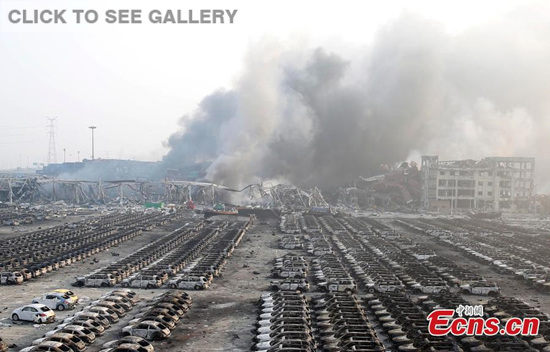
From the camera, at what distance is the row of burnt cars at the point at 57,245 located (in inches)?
1492

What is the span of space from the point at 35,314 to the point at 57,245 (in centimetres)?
2811

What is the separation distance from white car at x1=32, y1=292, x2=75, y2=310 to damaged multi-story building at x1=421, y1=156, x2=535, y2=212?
296 feet

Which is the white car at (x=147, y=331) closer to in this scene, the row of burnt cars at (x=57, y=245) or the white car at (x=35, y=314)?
the white car at (x=35, y=314)

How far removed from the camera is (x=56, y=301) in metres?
27.5

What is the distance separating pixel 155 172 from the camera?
553ft

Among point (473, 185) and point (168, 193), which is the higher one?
point (473, 185)

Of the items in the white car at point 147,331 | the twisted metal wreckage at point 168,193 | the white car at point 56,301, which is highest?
the white car at point 147,331

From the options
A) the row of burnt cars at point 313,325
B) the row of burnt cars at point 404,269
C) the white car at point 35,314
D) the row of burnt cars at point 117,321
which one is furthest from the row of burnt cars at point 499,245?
the white car at point 35,314

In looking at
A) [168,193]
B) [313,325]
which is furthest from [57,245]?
[168,193]

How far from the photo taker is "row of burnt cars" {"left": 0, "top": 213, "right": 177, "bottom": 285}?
37.9 metres

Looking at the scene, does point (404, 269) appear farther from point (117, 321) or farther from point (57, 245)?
point (57, 245)

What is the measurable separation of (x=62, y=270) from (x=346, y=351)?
25.6 m

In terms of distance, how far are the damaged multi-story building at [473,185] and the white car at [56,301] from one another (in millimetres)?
90296

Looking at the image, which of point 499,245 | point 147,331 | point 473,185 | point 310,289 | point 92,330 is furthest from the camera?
point 473,185
